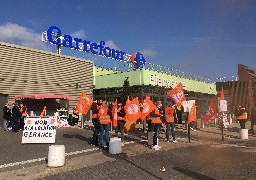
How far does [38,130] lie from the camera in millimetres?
12359

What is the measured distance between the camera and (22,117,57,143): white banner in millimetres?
12281

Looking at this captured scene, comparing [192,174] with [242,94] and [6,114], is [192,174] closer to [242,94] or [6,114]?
[6,114]

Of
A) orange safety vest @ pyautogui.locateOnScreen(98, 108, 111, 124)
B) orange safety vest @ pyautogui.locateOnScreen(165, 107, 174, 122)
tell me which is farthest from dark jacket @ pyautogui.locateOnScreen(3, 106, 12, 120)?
orange safety vest @ pyautogui.locateOnScreen(165, 107, 174, 122)

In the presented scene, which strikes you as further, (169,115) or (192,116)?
(192,116)

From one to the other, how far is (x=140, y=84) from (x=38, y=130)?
50.6 ft

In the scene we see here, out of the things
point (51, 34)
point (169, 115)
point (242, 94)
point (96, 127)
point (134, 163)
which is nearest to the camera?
point (134, 163)

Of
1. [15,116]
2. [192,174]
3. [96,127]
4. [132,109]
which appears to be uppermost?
[132,109]

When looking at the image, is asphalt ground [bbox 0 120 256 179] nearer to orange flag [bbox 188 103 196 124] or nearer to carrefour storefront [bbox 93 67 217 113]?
orange flag [bbox 188 103 196 124]

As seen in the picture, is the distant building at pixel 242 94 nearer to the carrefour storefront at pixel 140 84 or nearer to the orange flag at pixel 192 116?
the carrefour storefront at pixel 140 84

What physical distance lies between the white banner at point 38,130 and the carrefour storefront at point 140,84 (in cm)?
1471

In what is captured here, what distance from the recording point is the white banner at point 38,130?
12.3 meters

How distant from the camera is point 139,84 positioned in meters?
26.8

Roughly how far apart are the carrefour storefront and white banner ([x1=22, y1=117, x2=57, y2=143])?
1471 centimetres

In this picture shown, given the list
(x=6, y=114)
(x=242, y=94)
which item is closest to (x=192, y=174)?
(x=6, y=114)
